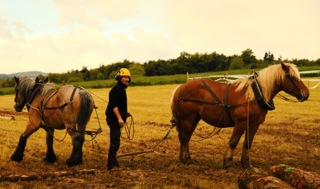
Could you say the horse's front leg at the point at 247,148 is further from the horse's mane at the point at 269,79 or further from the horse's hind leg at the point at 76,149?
the horse's hind leg at the point at 76,149

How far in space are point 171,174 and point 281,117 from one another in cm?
1216

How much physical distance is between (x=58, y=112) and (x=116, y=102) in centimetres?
163

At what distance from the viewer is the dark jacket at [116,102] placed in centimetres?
738

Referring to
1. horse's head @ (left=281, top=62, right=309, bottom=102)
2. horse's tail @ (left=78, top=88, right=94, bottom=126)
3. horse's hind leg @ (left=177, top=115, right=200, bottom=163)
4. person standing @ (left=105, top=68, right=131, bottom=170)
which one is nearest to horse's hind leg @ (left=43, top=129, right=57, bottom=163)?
horse's tail @ (left=78, top=88, right=94, bottom=126)

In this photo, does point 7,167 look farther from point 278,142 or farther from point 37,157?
point 278,142

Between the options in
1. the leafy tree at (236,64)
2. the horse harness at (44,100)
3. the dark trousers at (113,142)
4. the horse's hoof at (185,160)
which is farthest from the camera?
the leafy tree at (236,64)

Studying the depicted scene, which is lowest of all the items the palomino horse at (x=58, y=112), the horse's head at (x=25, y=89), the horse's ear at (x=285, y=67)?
the palomino horse at (x=58, y=112)

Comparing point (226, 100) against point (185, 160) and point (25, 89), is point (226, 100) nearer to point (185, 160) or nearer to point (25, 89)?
point (185, 160)

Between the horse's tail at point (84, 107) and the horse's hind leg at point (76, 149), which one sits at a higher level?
the horse's tail at point (84, 107)

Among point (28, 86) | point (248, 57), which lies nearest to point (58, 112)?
point (28, 86)

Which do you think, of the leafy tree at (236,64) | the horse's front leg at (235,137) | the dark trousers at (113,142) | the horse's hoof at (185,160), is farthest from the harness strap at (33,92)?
the leafy tree at (236,64)

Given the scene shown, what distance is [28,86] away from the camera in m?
8.76

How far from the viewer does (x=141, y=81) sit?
55.0m

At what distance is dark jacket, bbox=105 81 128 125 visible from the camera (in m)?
7.38
